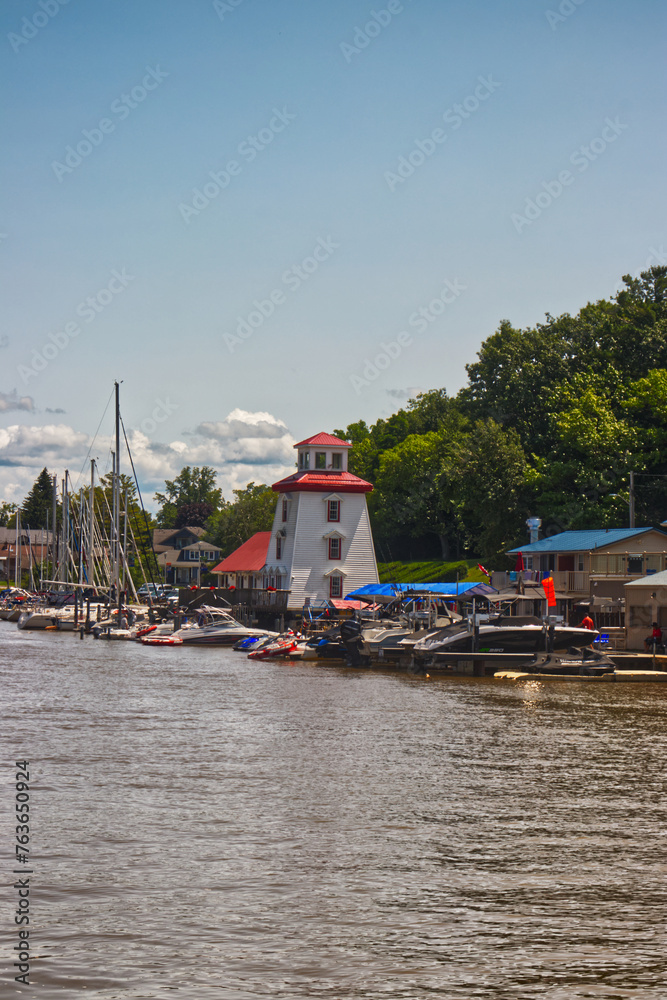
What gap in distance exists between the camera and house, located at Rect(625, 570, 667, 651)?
52562 mm

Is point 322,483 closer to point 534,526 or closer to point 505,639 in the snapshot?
point 534,526

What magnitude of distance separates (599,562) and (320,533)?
29.9 meters

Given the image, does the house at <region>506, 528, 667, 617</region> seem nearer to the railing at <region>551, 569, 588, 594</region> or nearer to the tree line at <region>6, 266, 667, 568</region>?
the railing at <region>551, 569, 588, 594</region>

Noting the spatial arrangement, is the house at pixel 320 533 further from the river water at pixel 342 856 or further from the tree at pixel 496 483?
the river water at pixel 342 856

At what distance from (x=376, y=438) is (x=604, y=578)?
3333 inches

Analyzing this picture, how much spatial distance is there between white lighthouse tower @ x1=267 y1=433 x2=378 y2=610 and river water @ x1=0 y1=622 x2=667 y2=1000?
5497 centimetres

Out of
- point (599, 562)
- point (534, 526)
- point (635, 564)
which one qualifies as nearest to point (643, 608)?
point (635, 564)

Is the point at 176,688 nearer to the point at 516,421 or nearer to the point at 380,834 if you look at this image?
the point at 380,834

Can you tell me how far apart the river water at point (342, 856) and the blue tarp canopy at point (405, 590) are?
1485 inches

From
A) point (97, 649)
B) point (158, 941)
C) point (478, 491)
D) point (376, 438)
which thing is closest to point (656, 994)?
point (158, 941)

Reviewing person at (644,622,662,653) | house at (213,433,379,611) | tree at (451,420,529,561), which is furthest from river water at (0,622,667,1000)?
house at (213,433,379,611)

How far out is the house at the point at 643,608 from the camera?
52.6m

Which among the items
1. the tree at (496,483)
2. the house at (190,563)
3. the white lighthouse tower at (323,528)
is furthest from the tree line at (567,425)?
the house at (190,563)

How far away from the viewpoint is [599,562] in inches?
2557
